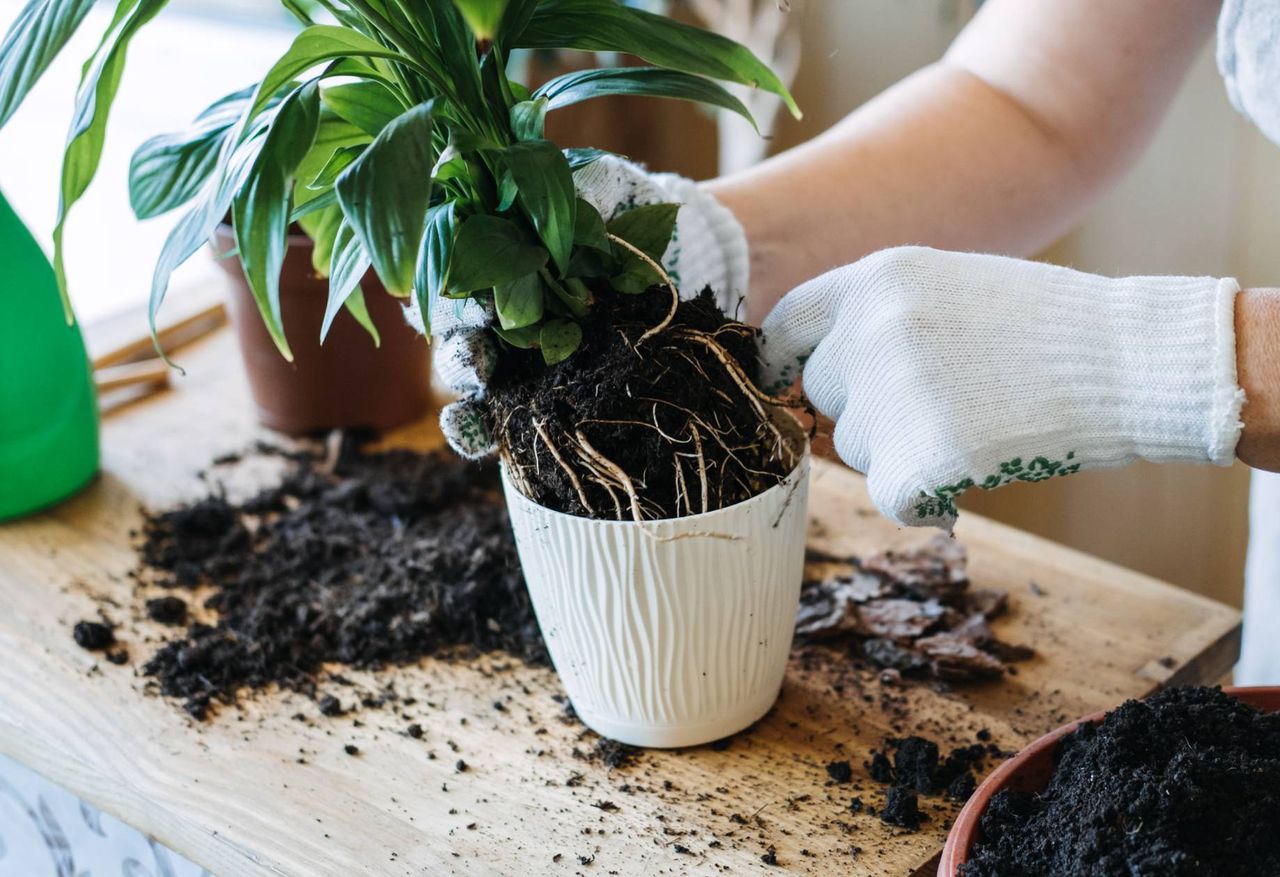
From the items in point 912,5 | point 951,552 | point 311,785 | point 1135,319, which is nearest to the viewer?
point 1135,319

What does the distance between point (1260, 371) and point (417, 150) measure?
0.48m

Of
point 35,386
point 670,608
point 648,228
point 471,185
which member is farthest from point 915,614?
point 35,386

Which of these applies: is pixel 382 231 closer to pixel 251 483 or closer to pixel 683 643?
pixel 683 643

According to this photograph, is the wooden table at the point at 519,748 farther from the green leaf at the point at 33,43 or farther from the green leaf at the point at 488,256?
the green leaf at the point at 33,43

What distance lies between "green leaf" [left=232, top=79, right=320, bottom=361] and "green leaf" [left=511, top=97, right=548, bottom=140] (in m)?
0.14

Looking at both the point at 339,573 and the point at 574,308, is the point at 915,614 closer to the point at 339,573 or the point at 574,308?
the point at 574,308

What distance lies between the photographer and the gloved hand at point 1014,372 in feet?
2.25

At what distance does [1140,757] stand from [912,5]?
61.8 inches

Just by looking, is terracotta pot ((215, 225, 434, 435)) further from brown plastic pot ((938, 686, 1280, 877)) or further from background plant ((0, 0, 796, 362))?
brown plastic pot ((938, 686, 1280, 877))

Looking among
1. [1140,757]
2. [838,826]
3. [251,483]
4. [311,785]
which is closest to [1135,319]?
[1140,757]

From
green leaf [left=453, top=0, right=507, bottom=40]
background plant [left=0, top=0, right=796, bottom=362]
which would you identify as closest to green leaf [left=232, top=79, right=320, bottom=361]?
background plant [left=0, top=0, right=796, bottom=362]

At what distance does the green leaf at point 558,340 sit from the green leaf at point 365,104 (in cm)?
16

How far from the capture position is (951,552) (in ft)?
3.43

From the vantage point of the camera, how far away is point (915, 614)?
97 cm
